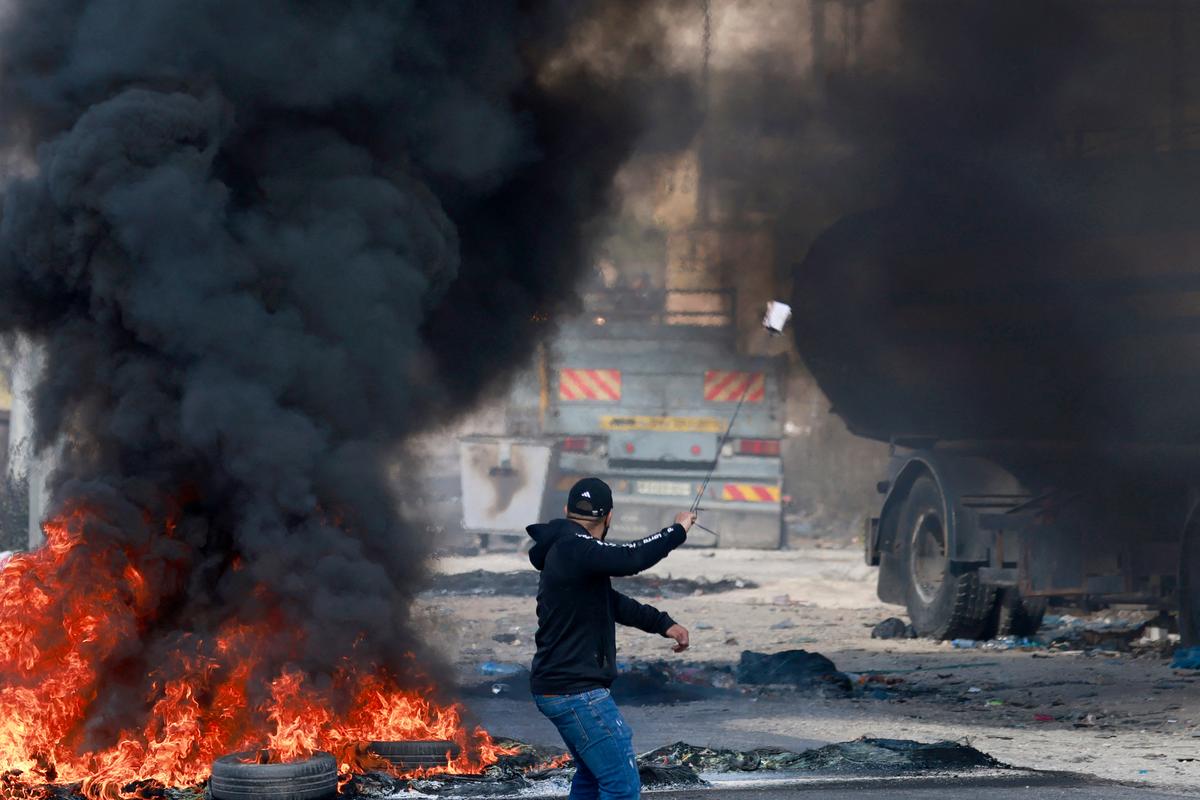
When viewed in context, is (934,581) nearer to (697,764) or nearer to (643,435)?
(697,764)

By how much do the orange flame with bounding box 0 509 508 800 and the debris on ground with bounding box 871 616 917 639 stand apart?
700 cm

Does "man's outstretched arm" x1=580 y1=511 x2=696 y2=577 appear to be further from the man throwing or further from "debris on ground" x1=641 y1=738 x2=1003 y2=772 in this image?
"debris on ground" x1=641 y1=738 x2=1003 y2=772

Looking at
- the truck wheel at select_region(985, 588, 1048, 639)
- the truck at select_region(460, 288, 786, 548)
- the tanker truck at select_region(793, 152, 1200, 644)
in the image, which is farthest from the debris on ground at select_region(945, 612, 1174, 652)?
the truck at select_region(460, 288, 786, 548)

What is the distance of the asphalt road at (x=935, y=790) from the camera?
6.56 m

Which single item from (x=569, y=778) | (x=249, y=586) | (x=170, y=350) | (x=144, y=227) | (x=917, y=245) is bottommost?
(x=569, y=778)

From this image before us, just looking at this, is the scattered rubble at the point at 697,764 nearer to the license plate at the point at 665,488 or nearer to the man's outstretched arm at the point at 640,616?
the man's outstretched arm at the point at 640,616

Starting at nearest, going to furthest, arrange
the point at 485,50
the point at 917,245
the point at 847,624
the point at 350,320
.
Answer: the point at 350,320
the point at 485,50
the point at 917,245
the point at 847,624

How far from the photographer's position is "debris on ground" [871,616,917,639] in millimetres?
13141

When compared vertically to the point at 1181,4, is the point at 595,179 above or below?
below

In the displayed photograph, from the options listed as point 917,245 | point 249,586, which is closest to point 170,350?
point 249,586

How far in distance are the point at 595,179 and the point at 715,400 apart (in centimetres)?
1023

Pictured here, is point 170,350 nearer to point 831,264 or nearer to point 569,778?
point 569,778

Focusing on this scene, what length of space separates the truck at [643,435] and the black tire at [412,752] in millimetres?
12818

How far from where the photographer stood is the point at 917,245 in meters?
11.9
